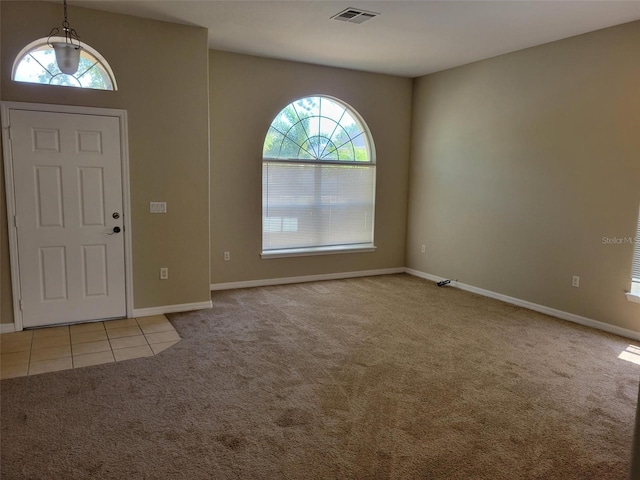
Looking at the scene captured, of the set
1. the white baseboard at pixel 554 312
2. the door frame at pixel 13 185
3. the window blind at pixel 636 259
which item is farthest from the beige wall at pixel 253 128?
the window blind at pixel 636 259

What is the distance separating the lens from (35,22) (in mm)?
3703

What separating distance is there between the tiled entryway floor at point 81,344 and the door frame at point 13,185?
11.5 inches

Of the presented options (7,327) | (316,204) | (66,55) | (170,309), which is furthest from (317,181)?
(7,327)

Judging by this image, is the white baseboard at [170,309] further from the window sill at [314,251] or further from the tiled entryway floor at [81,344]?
the window sill at [314,251]

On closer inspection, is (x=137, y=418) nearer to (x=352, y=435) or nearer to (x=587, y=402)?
(x=352, y=435)

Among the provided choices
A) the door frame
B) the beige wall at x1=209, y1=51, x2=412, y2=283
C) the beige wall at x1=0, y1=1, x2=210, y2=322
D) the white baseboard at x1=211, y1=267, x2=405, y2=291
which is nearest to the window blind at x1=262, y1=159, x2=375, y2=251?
the beige wall at x1=209, y1=51, x2=412, y2=283

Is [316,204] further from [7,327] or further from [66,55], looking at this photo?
[7,327]

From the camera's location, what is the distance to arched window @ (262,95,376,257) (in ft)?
18.7

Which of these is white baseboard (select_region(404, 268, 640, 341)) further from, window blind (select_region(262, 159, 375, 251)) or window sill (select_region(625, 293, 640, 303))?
window blind (select_region(262, 159, 375, 251))

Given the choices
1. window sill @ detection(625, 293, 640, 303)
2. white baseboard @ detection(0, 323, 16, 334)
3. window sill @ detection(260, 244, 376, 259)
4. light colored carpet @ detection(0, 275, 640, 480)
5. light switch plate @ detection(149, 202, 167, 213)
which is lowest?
light colored carpet @ detection(0, 275, 640, 480)

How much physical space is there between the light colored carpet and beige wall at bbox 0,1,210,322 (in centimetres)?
62

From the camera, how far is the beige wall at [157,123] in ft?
12.6

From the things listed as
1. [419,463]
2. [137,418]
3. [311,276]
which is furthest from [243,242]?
[419,463]

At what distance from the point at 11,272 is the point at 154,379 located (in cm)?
184
